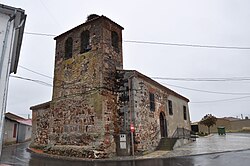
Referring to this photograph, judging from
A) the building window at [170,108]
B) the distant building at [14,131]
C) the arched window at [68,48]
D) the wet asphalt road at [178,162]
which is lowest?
the wet asphalt road at [178,162]

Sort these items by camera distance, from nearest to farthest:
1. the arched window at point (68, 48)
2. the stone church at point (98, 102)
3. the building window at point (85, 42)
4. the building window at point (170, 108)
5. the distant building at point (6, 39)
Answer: the distant building at point (6, 39) < the stone church at point (98, 102) < the building window at point (85, 42) < the arched window at point (68, 48) < the building window at point (170, 108)

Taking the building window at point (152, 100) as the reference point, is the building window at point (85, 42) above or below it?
above

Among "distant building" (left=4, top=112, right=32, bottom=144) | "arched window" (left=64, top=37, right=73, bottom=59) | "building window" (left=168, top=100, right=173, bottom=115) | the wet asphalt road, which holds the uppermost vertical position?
"arched window" (left=64, top=37, right=73, bottom=59)

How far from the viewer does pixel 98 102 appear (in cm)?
1305

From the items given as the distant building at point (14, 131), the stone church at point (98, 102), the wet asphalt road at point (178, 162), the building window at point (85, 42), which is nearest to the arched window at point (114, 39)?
the stone church at point (98, 102)

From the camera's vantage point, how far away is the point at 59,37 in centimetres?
1700

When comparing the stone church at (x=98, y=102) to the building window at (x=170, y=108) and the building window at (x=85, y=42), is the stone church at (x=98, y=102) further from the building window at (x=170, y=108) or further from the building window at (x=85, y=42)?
the building window at (x=170, y=108)

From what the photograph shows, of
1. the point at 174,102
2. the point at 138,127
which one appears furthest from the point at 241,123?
the point at 138,127

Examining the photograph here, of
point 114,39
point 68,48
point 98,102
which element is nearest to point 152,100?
point 98,102

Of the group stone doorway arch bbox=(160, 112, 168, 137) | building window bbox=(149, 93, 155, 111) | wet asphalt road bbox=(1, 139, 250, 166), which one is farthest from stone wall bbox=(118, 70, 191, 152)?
wet asphalt road bbox=(1, 139, 250, 166)

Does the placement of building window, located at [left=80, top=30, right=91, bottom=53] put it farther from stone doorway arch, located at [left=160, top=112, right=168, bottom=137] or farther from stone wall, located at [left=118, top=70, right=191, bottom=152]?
stone doorway arch, located at [left=160, top=112, right=168, bottom=137]

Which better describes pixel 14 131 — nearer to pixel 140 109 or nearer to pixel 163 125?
pixel 163 125

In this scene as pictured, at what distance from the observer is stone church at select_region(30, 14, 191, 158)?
12.9 m

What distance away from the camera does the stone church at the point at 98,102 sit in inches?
506
